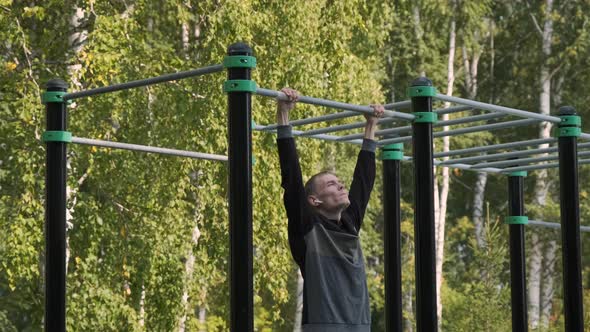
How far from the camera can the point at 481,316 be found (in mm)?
15352

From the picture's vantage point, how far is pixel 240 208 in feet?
18.6

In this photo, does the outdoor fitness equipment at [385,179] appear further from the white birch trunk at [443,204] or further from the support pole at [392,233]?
the white birch trunk at [443,204]

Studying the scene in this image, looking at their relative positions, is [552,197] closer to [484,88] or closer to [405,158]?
[484,88]

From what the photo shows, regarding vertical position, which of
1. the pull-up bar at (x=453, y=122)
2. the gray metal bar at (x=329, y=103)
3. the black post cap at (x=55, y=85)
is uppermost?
the black post cap at (x=55, y=85)

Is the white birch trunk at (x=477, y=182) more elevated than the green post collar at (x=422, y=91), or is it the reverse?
the white birch trunk at (x=477, y=182)

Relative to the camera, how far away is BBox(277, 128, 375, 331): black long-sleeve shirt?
19.7 ft

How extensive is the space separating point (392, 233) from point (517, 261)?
153 centimetres

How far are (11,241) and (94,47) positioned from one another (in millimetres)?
2045

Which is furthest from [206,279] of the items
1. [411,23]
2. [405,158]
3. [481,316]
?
[411,23]

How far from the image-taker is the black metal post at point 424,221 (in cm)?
646

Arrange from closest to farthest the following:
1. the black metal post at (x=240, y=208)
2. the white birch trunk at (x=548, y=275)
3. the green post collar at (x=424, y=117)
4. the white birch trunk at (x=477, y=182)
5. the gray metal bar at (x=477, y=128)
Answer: the black metal post at (x=240, y=208), the green post collar at (x=424, y=117), the gray metal bar at (x=477, y=128), the white birch trunk at (x=548, y=275), the white birch trunk at (x=477, y=182)

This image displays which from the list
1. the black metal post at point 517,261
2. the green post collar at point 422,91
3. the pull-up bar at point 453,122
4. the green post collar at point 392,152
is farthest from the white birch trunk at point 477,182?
the green post collar at point 422,91

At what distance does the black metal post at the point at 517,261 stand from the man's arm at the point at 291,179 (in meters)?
3.72

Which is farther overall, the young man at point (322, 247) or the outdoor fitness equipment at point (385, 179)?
the young man at point (322, 247)
